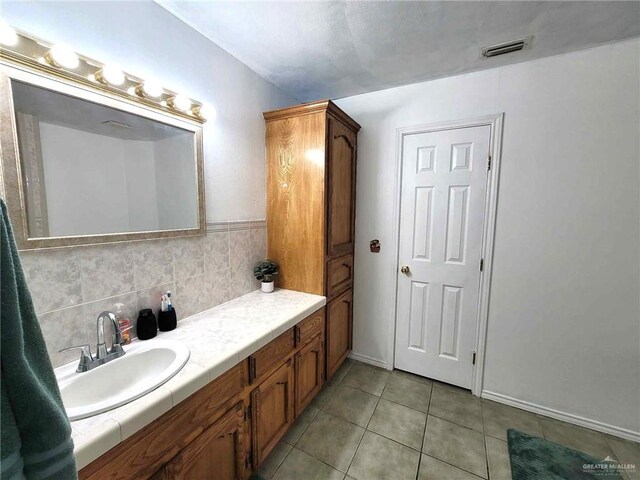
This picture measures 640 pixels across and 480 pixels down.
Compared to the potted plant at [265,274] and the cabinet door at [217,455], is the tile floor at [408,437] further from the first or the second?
the potted plant at [265,274]

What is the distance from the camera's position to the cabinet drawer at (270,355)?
1.24m

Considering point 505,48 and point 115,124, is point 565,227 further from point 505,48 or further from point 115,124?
point 115,124

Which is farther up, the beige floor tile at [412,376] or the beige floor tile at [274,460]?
the beige floor tile at [412,376]

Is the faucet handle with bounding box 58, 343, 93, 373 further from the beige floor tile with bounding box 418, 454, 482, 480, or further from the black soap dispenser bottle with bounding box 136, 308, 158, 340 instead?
the beige floor tile with bounding box 418, 454, 482, 480

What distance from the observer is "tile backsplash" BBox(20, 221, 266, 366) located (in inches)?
38.1

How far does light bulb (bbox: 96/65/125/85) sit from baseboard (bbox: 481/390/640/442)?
294cm

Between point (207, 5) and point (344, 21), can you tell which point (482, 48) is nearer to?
point (344, 21)

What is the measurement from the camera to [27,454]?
496 mm

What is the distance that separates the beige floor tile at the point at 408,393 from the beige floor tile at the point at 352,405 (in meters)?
0.15

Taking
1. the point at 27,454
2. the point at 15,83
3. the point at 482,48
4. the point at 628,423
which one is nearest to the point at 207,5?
the point at 15,83

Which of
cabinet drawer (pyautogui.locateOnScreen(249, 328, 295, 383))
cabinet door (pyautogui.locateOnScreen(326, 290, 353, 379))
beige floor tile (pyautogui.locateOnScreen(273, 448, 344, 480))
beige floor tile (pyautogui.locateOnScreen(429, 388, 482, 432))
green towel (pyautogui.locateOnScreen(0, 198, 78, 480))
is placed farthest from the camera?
cabinet door (pyautogui.locateOnScreen(326, 290, 353, 379))

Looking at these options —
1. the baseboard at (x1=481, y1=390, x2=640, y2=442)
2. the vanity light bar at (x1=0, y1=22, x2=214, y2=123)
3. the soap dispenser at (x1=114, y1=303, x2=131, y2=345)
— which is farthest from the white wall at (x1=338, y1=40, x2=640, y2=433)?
the soap dispenser at (x1=114, y1=303, x2=131, y2=345)

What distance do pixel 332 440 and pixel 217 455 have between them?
0.81m

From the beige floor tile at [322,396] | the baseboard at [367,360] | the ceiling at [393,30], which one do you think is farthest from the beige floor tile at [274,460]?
the ceiling at [393,30]
